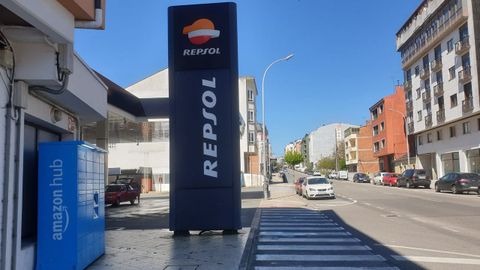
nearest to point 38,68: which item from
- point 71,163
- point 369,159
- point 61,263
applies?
point 71,163

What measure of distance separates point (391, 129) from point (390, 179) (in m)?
27.2

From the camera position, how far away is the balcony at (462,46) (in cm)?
4306

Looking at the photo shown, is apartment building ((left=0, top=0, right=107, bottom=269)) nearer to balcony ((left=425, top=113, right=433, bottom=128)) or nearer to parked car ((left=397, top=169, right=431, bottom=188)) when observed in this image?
parked car ((left=397, top=169, right=431, bottom=188))

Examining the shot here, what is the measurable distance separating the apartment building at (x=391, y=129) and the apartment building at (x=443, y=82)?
494 inches

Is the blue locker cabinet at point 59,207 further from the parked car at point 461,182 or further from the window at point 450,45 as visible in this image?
the window at point 450,45

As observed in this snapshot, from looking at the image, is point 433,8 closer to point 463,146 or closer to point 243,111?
point 463,146

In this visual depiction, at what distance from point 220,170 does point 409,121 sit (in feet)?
184

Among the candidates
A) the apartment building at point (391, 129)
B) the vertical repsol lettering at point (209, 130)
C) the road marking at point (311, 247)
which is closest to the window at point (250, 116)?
the apartment building at point (391, 129)

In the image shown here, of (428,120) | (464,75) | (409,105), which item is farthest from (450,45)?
(409,105)

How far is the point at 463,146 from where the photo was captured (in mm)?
46031

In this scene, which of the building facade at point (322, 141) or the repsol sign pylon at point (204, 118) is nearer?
the repsol sign pylon at point (204, 118)

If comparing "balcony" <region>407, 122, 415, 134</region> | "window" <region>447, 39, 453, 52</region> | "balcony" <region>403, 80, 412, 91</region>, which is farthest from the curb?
"balcony" <region>403, 80, 412, 91</region>

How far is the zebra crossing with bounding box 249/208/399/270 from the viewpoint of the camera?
8.53 metres

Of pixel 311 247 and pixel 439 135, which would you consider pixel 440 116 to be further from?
pixel 311 247
